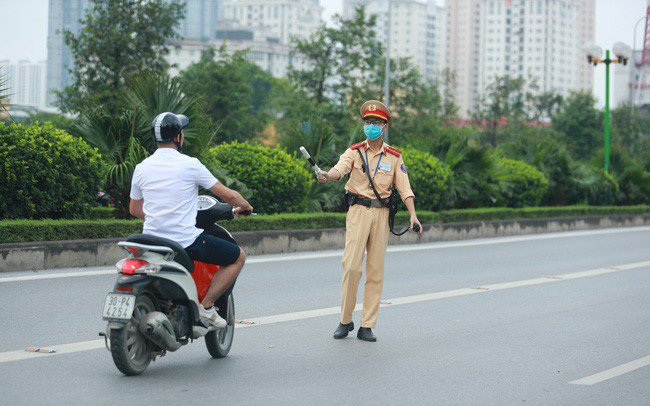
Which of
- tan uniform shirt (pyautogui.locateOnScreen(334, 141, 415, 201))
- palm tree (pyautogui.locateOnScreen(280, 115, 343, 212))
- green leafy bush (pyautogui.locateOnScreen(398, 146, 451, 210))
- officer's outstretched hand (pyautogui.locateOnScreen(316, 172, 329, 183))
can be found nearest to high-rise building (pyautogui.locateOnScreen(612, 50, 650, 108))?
green leafy bush (pyautogui.locateOnScreen(398, 146, 451, 210))

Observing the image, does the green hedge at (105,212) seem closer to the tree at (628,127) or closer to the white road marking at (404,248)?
the white road marking at (404,248)

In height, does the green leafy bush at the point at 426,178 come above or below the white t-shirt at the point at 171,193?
above

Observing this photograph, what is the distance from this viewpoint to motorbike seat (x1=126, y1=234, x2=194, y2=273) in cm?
665

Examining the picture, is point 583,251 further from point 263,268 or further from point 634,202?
point 634,202

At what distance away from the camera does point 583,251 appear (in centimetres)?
1938

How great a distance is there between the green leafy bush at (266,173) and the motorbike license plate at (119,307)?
10849 mm

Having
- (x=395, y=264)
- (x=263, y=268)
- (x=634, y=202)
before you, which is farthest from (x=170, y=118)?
(x=634, y=202)

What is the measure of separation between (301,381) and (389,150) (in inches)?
100

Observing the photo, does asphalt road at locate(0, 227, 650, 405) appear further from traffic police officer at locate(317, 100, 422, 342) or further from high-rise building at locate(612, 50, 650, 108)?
high-rise building at locate(612, 50, 650, 108)

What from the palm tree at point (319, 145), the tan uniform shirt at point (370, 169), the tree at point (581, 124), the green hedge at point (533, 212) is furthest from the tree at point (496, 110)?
the tan uniform shirt at point (370, 169)

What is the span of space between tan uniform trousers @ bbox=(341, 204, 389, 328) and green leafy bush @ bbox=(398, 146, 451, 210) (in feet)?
42.4

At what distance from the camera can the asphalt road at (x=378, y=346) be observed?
21.7 ft

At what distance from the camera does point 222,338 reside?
7.66 metres

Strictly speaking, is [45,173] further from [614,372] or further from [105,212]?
[614,372]
